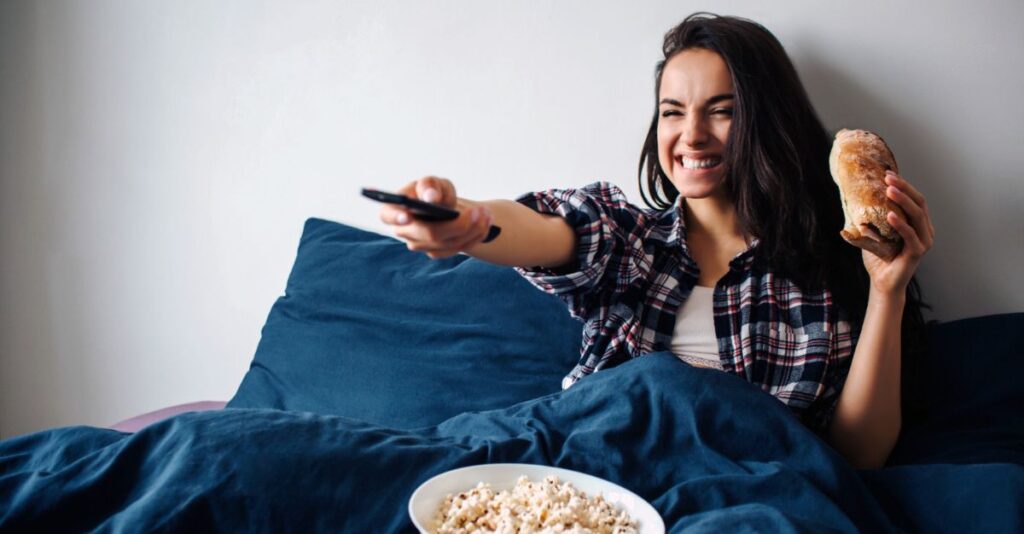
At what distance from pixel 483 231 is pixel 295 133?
1243mm

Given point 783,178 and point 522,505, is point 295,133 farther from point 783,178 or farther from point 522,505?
point 522,505

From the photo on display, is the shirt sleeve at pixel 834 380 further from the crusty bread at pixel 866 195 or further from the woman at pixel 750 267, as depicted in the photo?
the crusty bread at pixel 866 195

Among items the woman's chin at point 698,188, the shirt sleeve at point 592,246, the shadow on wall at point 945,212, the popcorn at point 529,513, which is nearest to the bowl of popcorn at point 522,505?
the popcorn at point 529,513

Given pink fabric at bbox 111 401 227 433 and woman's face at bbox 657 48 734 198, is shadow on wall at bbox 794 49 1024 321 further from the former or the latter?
pink fabric at bbox 111 401 227 433

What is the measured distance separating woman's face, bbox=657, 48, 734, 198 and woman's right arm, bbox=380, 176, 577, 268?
0.28 metres

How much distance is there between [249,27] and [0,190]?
96 centimetres

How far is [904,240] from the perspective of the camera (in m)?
1.21

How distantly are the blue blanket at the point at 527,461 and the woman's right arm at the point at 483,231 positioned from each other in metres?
0.20

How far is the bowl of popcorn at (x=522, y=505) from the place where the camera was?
0.90m

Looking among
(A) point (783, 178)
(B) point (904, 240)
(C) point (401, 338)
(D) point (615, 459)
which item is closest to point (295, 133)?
(C) point (401, 338)

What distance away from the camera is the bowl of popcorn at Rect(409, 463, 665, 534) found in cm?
90

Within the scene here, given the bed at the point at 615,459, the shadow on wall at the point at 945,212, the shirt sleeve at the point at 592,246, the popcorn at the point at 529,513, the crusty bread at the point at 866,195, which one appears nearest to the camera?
the popcorn at the point at 529,513

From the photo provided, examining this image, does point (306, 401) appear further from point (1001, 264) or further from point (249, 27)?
point (1001, 264)

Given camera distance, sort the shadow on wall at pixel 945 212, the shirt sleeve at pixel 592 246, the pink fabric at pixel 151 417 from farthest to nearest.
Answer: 1. the pink fabric at pixel 151 417
2. the shadow on wall at pixel 945 212
3. the shirt sleeve at pixel 592 246
